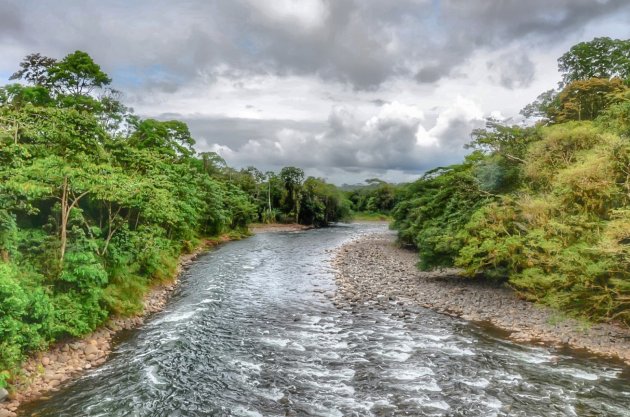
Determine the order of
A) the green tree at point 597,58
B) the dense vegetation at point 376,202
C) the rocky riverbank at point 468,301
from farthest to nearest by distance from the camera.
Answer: the dense vegetation at point 376,202 < the green tree at point 597,58 < the rocky riverbank at point 468,301

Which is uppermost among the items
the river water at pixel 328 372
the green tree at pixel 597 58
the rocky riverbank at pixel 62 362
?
Result: the green tree at pixel 597 58

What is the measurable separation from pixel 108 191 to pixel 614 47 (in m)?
48.5

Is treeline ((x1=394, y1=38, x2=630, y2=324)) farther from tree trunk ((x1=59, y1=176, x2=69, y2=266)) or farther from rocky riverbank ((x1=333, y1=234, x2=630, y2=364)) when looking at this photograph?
tree trunk ((x1=59, y1=176, x2=69, y2=266))

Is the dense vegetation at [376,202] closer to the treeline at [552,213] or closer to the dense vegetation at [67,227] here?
the treeline at [552,213]

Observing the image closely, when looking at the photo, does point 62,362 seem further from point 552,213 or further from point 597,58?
point 597,58

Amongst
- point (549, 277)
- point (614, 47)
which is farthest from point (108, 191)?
point (614, 47)

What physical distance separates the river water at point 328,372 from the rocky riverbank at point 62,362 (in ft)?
1.38

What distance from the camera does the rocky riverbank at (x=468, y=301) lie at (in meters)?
15.4

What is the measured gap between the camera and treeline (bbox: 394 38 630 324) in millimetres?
16141

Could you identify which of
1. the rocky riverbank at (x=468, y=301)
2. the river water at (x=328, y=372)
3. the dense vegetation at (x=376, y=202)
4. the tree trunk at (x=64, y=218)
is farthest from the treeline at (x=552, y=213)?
the dense vegetation at (x=376, y=202)

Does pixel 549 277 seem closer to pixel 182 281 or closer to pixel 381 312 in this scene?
pixel 381 312

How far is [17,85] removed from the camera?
2977 cm

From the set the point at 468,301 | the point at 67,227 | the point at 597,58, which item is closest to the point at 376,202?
the point at 597,58

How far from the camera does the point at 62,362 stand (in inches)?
502
